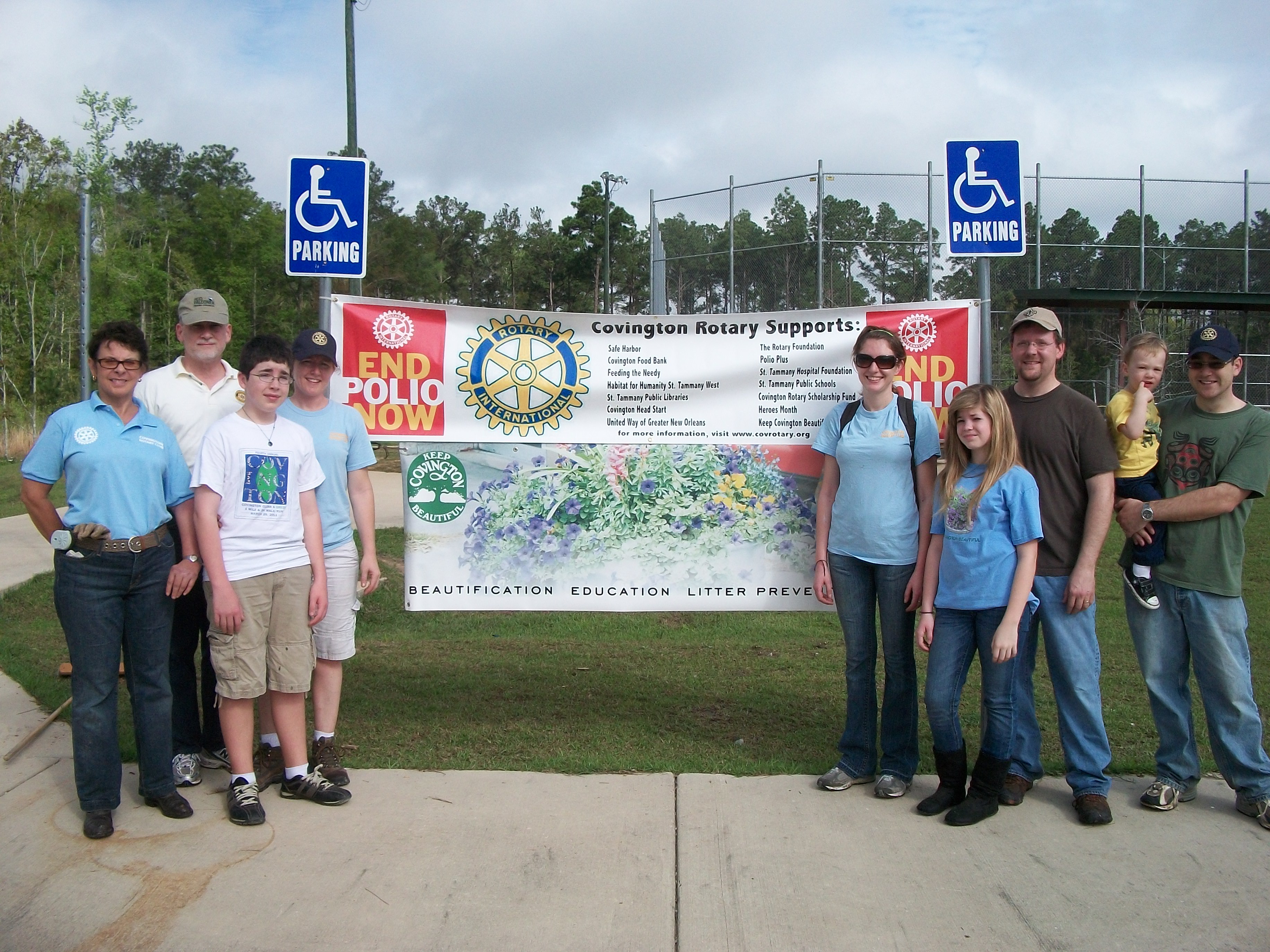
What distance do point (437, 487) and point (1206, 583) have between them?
3.44 meters

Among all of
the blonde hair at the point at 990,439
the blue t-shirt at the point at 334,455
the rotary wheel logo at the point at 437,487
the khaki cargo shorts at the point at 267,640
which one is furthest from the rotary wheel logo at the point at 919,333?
the khaki cargo shorts at the point at 267,640

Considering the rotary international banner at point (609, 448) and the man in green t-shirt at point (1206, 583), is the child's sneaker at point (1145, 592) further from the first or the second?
the rotary international banner at point (609, 448)

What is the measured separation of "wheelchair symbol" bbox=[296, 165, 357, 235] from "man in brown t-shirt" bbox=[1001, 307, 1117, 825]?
314 centimetres

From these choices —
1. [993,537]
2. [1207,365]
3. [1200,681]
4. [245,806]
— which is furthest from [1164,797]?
[245,806]

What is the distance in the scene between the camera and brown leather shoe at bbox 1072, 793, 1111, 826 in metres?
4.03

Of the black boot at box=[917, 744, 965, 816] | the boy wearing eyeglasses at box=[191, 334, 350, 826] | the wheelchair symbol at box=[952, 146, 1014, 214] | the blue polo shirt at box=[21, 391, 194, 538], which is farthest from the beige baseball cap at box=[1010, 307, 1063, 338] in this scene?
the blue polo shirt at box=[21, 391, 194, 538]

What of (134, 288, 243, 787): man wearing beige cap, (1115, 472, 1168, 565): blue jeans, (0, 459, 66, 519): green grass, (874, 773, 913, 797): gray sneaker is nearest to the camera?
(1115, 472, 1168, 565): blue jeans

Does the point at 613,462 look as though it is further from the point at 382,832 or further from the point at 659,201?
the point at 659,201

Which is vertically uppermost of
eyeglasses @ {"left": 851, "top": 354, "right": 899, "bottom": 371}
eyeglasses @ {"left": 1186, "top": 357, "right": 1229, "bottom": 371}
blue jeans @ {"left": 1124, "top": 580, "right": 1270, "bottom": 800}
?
eyeglasses @ {"left": 851, "top": 354, "right": 899, "bottom": 371}

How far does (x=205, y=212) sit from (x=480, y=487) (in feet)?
135

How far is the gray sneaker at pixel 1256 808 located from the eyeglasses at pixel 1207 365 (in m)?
1.76

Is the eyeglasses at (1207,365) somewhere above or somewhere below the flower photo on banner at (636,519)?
above

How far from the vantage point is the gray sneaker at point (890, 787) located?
4.31 m

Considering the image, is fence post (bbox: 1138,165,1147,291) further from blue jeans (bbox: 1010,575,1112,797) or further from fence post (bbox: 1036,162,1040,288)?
blue jeans (bbox: 1010,575,1112,797)
